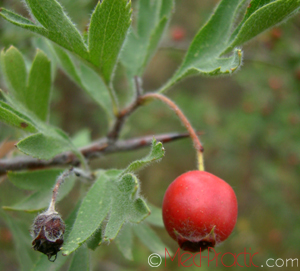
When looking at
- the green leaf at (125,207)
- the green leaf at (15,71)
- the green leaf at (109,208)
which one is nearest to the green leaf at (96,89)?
the green leaf at (15,71)

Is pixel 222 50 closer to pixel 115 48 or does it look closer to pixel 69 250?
pixel 115 48

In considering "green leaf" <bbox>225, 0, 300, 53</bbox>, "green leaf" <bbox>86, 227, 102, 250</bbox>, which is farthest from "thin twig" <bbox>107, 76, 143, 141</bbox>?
"green leaf" <bbox>86, 227, 102, 250</bbox>

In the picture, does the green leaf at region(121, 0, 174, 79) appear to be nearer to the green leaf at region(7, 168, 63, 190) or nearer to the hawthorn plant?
the hawthorn plant

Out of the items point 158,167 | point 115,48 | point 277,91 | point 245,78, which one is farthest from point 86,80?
point 158,167

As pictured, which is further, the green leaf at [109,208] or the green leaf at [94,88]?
the green leaf at [94,88]

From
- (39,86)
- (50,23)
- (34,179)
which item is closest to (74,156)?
(34,179)

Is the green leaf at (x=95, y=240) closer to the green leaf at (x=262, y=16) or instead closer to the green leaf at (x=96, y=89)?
the green leaf at (x=96, y=89)
